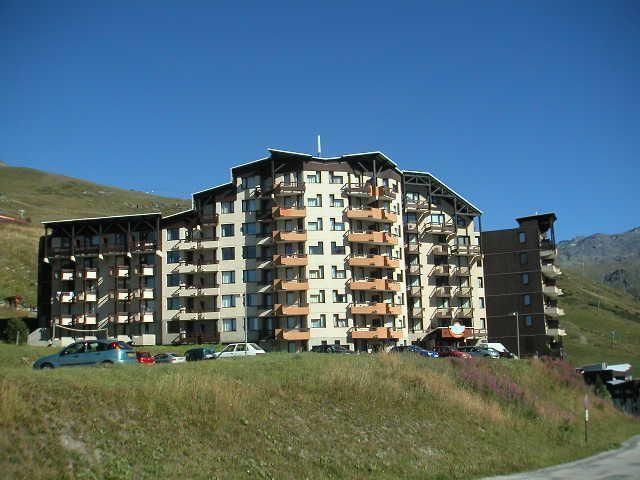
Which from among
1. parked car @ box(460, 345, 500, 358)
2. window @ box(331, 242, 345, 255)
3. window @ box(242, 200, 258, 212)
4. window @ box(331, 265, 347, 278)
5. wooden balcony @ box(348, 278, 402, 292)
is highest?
window @ box(242, 200, 258, 212)

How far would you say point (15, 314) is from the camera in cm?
10675

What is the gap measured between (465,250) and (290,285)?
31.0 meters

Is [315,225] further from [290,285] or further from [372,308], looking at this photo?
[372,308]

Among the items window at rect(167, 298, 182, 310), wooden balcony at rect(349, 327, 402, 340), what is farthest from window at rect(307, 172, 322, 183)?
window at rect(167, 298, 182, 310)

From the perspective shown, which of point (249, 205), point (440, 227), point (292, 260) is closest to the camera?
point (292, 260)

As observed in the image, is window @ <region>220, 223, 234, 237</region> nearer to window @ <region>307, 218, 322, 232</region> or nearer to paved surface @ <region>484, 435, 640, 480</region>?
window @ <region>307, 218, 322, 232</region>

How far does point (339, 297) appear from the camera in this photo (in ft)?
304

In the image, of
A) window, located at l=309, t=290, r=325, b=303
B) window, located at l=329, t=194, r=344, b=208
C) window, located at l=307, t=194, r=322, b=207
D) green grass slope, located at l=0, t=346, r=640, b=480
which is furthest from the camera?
window, located at l=329, t=194, r=344, b=208

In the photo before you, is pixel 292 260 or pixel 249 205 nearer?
pixel 292 260

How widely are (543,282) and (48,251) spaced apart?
73.6 m

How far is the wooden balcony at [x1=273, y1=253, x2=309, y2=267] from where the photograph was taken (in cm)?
9119

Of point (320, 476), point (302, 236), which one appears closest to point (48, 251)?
point (302, 236)

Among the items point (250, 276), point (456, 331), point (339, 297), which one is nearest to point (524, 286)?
point (456, 331)

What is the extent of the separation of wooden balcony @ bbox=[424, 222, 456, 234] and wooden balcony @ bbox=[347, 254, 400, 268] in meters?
12.4
